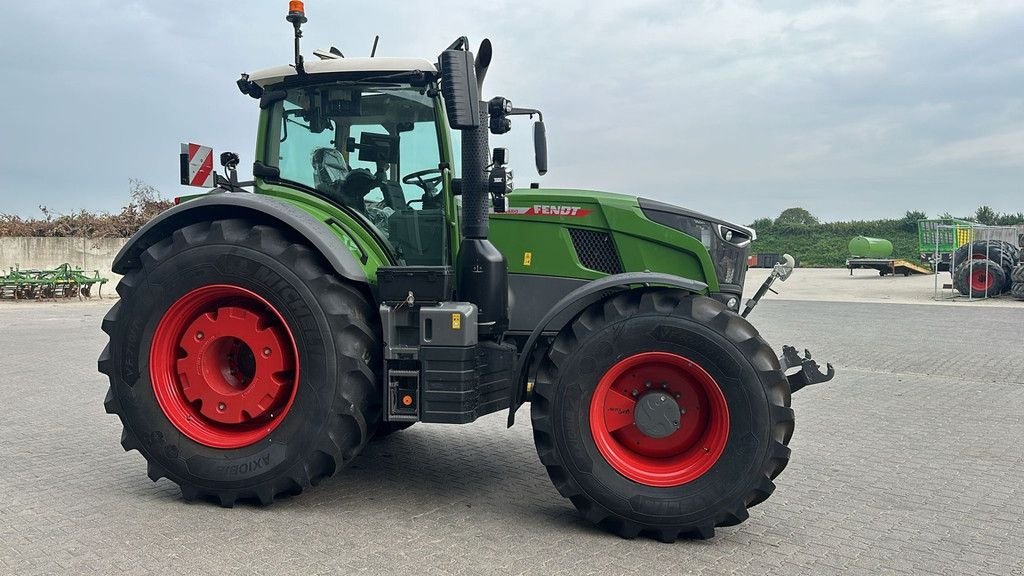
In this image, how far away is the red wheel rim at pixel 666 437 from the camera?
4.04 metres

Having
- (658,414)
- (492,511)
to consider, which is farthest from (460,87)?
(492,511)

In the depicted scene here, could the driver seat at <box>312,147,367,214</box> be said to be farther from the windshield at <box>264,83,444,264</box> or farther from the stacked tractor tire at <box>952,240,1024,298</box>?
the stacked tractor tire at <box>952,240,1024,298</box>

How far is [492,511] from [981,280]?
22.6 meters

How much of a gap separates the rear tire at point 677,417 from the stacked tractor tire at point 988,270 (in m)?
21.0

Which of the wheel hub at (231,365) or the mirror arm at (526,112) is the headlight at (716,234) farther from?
the wheel hub at (231,365)

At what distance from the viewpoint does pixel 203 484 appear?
4.43 m

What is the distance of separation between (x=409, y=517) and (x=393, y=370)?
31.6 inches

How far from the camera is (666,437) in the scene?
4160mm

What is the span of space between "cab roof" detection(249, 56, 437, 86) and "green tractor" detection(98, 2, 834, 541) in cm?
1

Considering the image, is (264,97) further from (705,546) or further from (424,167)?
(705,546)

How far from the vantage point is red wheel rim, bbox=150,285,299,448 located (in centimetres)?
447

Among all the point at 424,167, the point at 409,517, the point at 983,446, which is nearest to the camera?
the point at 409,517

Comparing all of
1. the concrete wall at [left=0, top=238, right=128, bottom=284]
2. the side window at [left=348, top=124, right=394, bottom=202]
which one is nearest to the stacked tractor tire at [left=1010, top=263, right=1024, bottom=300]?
the side window at [left=348, top=124, right=394, bottom=202]

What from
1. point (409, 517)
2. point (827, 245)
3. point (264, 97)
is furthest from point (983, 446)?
point (827, 245)
